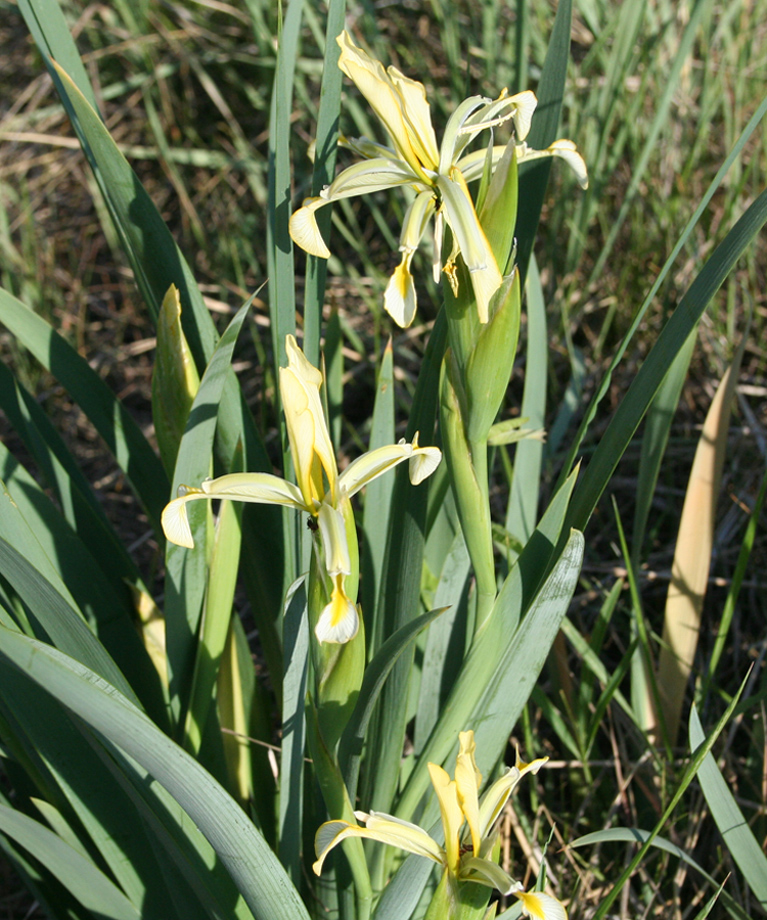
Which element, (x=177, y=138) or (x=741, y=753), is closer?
(x=741, y=753)

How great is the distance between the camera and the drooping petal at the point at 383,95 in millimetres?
590

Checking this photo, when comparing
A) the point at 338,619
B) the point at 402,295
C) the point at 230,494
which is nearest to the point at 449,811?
the point at 338,619

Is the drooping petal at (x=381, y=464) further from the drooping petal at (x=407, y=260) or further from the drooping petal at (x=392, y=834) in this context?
the drooping petal at (x=392, y=834)

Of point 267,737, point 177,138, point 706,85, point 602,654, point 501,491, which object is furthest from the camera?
point 177,138

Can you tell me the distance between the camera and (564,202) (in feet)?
5.25

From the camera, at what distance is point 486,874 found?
552mm

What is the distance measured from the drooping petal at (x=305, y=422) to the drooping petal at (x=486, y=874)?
0.29 m

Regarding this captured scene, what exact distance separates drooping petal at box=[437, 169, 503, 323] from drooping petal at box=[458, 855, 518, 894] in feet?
1.29

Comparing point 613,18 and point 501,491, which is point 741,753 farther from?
point 613,18

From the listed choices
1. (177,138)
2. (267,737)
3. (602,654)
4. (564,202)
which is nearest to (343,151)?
(177,138)

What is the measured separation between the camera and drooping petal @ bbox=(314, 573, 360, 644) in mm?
501

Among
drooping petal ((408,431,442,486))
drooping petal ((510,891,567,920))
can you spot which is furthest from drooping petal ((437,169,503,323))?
drooping petal ((510,891,567,920))

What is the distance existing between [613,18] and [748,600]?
47.9 inches

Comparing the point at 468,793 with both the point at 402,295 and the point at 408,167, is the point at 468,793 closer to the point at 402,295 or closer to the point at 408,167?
the point at 402,295
